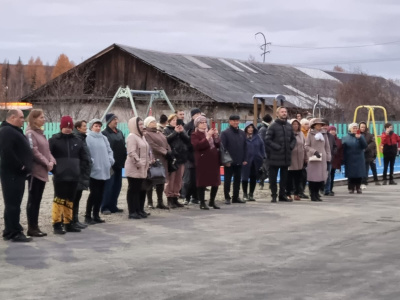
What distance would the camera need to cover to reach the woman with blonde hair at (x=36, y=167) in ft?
43.1

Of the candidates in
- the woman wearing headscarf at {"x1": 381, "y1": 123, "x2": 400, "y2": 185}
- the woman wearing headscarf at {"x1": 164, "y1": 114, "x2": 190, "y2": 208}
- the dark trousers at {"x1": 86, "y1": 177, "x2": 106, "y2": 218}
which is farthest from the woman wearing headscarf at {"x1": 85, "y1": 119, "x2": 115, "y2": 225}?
the woman wearing headscarf at {"x1": 381, "y1": 123, "x2": 400, "y2": 185}

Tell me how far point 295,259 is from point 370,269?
107 centimetres

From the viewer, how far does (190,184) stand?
18656 mm

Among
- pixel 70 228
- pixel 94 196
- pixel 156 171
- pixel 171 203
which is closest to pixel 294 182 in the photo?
pixel 171 203

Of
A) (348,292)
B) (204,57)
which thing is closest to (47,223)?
(348,292)

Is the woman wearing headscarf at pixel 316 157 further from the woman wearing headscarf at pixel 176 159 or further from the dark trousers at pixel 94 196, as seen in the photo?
the dark trousers at pixel 94 196

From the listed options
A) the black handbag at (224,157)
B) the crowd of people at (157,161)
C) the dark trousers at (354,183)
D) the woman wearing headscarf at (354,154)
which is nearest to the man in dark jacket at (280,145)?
the crowd of people at (157,161)

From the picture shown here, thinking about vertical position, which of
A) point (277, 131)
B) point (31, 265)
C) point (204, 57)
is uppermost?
point (204, 57)

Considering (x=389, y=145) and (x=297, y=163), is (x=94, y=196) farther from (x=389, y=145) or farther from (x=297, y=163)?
(x=389, y=145)

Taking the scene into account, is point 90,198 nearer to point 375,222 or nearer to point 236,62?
point 375,222

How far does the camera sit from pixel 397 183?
26031 millimetres

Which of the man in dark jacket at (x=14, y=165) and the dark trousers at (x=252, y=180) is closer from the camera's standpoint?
the man in dark jacket at (x=14, y=165)

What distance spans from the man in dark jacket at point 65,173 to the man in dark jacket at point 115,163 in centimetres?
262

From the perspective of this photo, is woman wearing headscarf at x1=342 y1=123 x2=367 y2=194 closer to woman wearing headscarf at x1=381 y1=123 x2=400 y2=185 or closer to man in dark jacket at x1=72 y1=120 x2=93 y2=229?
woman wearing headscarf at x1=381 y1=123 x2=400 y2=185
